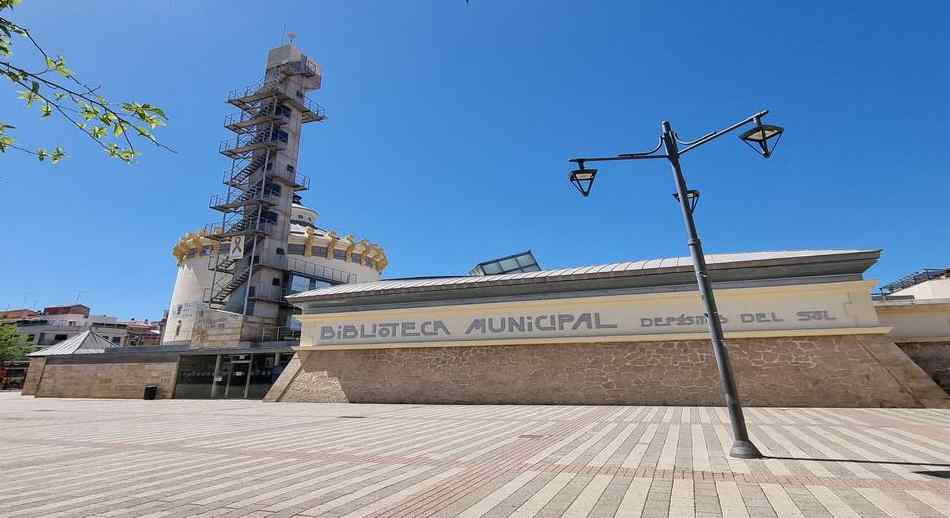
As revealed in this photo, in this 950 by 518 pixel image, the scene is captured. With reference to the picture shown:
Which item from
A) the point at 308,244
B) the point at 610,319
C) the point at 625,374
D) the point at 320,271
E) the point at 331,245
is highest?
the point at 331,245

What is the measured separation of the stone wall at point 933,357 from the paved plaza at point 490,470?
425 cm

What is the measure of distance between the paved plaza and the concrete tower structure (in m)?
26.1

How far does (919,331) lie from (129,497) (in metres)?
18.8

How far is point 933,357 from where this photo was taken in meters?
12.3

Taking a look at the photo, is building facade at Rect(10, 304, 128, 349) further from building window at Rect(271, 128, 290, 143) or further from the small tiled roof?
building window at Rect(271, 128, 290, 143)

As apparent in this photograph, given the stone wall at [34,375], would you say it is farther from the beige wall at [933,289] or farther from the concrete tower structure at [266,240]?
the beige wall at [933,289]

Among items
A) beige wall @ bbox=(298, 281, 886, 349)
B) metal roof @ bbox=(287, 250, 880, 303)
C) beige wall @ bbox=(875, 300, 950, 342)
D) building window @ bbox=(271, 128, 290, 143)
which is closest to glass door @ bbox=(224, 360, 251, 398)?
metal roof @ bbox=(287, 250, 880, 303)

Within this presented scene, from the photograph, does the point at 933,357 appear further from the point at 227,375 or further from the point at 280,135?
the point at 280,135

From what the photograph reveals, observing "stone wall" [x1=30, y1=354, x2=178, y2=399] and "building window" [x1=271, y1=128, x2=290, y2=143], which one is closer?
"stone wall" [x1=30, y1=354, x2=178, y2=399]

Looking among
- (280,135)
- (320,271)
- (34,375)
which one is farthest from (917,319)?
(34,375)

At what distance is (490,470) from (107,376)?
2731cm

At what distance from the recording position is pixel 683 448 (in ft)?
19.9

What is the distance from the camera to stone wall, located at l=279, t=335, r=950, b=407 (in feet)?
36.8

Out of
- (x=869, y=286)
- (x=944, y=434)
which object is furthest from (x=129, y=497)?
(x=869, y=286)
